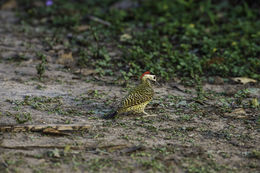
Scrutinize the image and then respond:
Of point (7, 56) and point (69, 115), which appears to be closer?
point (69, 115)

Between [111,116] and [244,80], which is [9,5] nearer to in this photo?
[244,80]

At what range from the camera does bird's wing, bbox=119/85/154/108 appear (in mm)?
6234

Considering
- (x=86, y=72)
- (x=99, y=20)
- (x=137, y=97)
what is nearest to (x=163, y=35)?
(x=99, y=20)

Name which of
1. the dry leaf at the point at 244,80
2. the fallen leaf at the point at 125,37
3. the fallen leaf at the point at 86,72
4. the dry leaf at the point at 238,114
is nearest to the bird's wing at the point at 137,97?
the dry leaf at the point at 238,114

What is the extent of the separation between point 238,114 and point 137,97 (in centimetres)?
176

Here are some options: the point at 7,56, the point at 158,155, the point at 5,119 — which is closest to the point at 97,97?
the point at 5,119

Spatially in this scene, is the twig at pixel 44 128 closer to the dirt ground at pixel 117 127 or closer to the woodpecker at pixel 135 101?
the dirt ground at pixel 117 127

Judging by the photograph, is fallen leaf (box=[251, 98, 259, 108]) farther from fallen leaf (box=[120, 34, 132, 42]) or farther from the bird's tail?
fallen leaf (box=[120, 34, 132, 42])

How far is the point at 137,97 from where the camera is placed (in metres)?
6.36

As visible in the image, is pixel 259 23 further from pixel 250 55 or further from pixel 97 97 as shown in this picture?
pixel 97 97

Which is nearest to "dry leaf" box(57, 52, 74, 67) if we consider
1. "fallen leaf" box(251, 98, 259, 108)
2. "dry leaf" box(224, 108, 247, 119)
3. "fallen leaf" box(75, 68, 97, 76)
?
"fallen leaf" box(75, 68, 97, 76)

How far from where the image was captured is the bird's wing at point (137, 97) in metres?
6.23

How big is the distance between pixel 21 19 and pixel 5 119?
7.15m

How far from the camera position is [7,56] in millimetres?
9289
